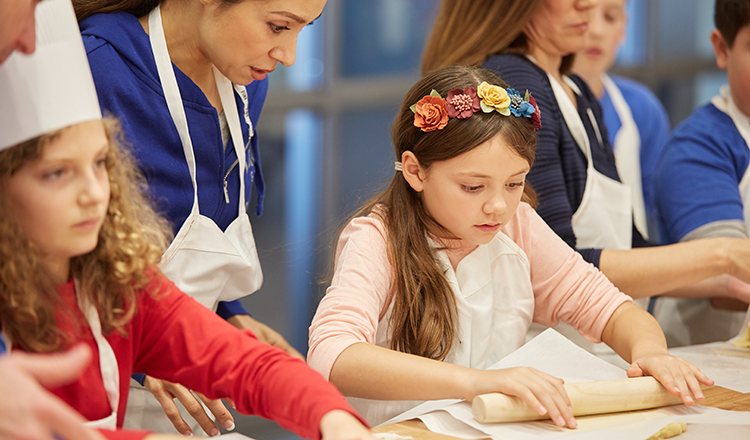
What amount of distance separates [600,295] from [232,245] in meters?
0.65

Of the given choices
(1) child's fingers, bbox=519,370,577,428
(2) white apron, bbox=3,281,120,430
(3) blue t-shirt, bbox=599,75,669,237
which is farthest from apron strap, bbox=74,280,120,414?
(3) blue t-shirt, bbox=599,75,669,237

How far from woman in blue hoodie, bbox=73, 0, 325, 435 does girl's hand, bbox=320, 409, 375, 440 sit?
41cm

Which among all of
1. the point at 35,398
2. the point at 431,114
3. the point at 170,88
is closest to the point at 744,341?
the point at 431,114

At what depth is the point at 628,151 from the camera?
2.41m

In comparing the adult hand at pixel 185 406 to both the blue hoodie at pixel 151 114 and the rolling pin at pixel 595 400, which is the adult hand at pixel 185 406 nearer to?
the blue hoodie at pixel 151 114

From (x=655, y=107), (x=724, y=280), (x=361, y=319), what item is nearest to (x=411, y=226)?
(x=361, y=319)

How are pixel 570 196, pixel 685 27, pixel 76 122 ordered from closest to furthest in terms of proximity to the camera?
1. pixel 76 122
2. pixel 570 196
3. pixel 685 27

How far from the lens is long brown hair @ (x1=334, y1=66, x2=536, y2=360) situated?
1194 millimetres

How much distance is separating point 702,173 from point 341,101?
4.34 meters

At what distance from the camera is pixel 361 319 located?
3.68 feet

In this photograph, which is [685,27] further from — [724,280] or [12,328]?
[12,328]

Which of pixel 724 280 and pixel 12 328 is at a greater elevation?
pixel 12 328

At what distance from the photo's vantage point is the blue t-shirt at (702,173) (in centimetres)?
175

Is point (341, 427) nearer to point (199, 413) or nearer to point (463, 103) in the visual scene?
point (199, 413)
